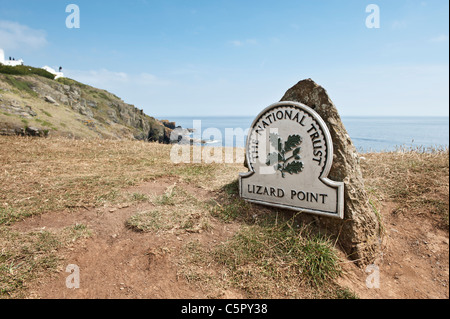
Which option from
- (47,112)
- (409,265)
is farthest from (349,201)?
(47,112)

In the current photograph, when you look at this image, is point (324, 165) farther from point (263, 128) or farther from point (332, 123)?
point (263, 128)

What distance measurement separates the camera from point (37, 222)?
4.24 m

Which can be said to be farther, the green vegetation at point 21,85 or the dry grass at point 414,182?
the green vegetation at point 21,85

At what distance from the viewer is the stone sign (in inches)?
155

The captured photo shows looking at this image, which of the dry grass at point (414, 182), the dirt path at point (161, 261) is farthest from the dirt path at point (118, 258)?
the dry grass at point (414, 182)

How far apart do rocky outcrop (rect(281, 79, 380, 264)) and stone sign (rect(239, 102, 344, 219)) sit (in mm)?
160

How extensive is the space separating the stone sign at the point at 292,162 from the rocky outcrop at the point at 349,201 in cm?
16

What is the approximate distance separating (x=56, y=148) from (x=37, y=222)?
5525mm

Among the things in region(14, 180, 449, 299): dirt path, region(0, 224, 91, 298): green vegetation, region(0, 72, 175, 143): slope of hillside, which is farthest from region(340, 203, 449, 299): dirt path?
region(0, 72, 175, 143): slope of hillside

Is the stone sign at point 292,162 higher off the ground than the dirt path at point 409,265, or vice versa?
the stone sign at point 292,162

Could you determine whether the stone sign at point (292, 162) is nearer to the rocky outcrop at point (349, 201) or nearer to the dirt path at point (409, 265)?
the rocky outcrop at point (349, 201)

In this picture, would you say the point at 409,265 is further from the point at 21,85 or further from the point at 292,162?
the point at 21,85

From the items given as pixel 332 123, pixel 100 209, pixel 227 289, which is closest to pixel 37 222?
pixel 100 209

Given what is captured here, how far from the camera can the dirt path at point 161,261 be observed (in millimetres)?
3084
